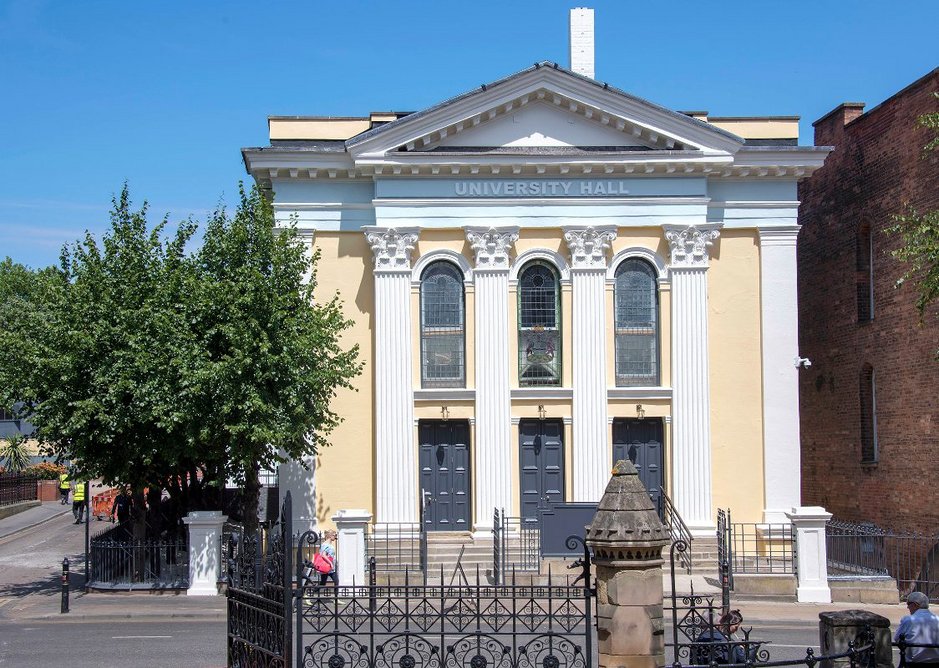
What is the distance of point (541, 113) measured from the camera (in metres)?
27.1

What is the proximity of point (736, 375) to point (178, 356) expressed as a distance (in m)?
12.9

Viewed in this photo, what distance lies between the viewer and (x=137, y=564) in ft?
76.7

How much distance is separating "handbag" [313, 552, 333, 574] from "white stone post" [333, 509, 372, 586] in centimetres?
42

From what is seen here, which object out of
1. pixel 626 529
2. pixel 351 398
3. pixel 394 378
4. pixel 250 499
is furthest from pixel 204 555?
pixel 626 529

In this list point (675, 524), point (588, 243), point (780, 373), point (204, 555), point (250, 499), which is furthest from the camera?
point (780, 373)

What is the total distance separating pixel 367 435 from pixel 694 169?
973cm

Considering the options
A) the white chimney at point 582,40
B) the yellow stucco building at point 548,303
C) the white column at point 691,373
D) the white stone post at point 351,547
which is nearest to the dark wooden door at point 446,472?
the yellow stucco building at point 548,303

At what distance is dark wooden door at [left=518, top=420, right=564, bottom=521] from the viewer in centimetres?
2702

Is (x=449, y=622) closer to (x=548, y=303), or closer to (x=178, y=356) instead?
(x=178, y=356)

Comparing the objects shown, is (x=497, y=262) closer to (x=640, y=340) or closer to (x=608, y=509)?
(x=640, y=340)

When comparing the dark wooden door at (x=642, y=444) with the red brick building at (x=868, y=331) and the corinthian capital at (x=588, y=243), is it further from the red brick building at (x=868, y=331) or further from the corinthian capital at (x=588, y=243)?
the red brick building at (x=868, y=331)

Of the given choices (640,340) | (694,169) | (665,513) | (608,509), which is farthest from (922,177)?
(608,509)

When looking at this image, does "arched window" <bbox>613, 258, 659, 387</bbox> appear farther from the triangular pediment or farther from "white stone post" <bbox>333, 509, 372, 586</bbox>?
"white stone post" <bbox>333, 509, 372, 586</bbox>

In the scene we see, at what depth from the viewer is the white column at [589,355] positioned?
2666 cm
